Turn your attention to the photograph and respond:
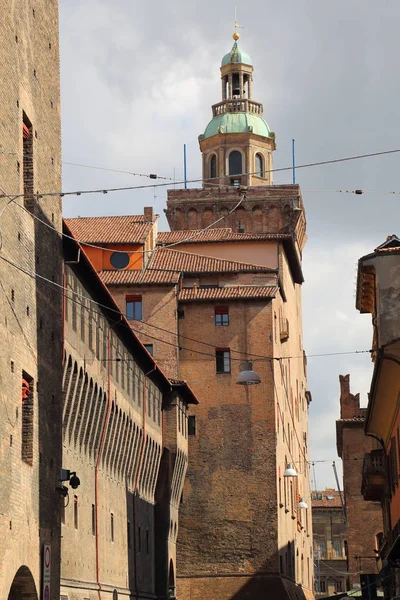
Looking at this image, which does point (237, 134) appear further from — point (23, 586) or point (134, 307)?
point (23, 586)

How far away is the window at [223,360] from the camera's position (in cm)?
5869

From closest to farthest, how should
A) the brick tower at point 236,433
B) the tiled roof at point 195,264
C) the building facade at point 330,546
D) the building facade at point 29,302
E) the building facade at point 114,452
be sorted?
the building facade at point 29,302 < the building facade at point 114,452 < the brick tower at point 236,433 < the tiled roof at point 195,264 < the building facade at point 330,546

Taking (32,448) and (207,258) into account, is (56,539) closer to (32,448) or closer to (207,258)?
(32,448)

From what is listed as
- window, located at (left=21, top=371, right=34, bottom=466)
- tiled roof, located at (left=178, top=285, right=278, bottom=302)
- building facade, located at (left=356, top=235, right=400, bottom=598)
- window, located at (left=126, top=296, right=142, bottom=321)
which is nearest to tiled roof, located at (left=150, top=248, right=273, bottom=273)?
tiled roof, located at (left=178, top=285, right=278, bottom=302)

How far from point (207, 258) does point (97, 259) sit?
554 centimetres

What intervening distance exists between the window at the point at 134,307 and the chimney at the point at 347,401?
2625 cm

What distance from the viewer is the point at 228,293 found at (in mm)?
59250

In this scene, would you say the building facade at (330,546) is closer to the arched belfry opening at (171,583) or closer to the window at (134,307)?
the arched belfry opening at (171,583)

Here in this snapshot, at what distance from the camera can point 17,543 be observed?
26.2m

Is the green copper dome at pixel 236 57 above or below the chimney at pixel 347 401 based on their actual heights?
above

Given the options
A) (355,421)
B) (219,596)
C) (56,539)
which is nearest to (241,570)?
(219,596)

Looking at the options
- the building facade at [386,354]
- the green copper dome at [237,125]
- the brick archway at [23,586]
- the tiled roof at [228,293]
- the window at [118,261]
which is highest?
the green copper dome at [237,125]

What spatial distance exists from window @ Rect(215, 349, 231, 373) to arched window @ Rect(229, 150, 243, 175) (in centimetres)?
2926

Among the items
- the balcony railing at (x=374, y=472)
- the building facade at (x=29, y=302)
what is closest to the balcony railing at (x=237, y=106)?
the balcony railing at (x=374, y=472)
